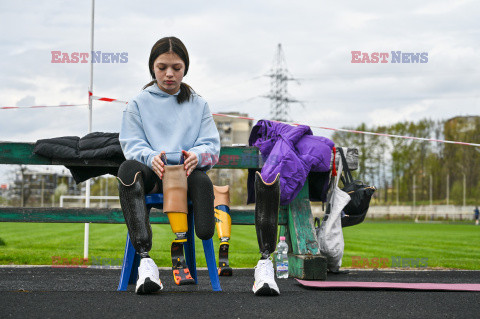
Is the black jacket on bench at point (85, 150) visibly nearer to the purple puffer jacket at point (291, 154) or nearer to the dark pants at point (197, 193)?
the dark pants at point (197, 193)

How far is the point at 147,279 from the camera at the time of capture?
9.93 ft

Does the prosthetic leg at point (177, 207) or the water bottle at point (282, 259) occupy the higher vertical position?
the prosthetic leg at point (177, 207)

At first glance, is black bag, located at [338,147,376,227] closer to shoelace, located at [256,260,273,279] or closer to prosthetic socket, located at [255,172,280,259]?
prosthetic socket, located at [255,172,280,259]

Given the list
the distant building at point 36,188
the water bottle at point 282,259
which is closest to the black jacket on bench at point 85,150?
the water bottle at point 282,259

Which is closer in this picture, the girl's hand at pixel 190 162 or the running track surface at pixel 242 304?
the running track surface at pixel 242 304

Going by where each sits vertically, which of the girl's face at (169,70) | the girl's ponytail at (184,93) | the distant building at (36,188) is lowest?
the distant building at (36,188)

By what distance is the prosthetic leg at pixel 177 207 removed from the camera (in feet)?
10.5

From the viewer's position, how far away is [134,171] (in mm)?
3197

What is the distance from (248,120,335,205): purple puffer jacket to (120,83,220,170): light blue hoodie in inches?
30.4

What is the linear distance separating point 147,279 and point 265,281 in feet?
2.04

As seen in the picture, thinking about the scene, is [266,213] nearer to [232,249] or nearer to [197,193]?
[197,193]

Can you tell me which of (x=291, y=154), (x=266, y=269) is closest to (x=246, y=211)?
(x=291, y=154)

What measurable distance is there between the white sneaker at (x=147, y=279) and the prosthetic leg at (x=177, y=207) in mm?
189

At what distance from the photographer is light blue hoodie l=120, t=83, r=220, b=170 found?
3441mm
